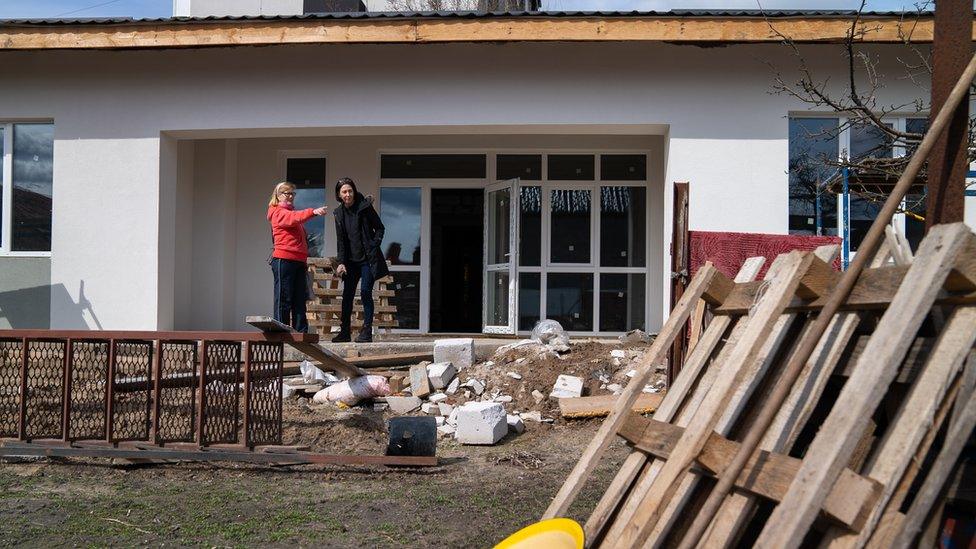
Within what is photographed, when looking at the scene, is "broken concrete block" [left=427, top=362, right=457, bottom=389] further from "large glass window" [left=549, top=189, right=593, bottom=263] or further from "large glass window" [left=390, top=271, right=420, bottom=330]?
"large glass window" [left=549, top=189, right=593, bottom=263]

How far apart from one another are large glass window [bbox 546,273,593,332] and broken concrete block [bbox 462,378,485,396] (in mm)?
3837

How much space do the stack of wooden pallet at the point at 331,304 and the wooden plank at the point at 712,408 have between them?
813 cm

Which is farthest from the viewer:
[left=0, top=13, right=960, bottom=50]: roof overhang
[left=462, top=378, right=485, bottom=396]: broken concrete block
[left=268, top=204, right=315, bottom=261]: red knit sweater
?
[left=0, top=13, right=960, bottom=50]: roof overhang

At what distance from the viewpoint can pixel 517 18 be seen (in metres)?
9.36

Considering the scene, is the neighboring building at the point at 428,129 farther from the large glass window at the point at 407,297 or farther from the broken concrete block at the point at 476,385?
the broken concrete block at the point at 476,385

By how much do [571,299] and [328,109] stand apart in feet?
14.5

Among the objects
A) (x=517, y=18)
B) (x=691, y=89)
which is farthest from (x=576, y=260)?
(x=517, y=18)

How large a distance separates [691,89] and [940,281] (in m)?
7.61

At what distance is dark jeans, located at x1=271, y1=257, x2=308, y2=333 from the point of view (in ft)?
28.8

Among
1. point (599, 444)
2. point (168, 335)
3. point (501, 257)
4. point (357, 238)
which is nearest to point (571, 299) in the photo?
point (501, 257)

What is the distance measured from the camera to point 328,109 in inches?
404

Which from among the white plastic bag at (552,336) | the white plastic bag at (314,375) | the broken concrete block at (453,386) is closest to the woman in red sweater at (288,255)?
the white plastic bag at (314,375)

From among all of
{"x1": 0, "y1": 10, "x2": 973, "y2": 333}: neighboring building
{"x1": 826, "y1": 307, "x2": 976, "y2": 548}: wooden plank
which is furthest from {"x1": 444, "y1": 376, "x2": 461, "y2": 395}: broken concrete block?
{"x1": 826, "y1": 307, "x2": 976, "y2": 548}: wooden plank

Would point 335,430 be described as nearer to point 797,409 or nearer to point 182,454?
point 182,454
